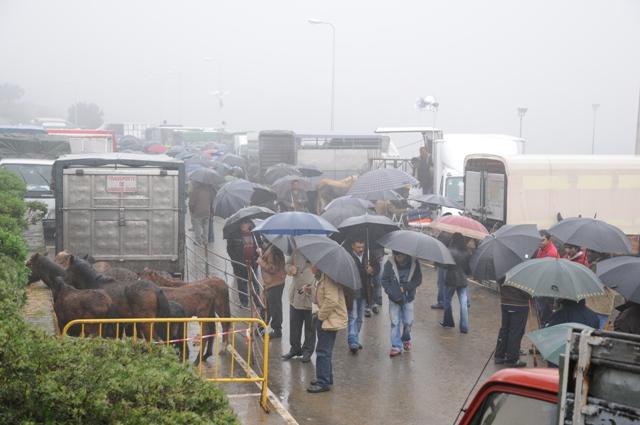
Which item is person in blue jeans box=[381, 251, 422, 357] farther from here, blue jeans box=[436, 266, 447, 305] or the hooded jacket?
blue jeans box=[436, 266, 447, 305]

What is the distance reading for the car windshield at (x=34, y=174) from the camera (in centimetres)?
2144

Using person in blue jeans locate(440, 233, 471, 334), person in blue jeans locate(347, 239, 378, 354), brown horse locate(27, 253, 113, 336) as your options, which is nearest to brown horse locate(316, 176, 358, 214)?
person in blue jeans locate(440, 233, 471, 334)

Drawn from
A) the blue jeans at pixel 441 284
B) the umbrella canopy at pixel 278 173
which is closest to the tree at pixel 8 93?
the umbrella canopy at pixel 278 173

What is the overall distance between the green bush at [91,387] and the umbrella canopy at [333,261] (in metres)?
4.42

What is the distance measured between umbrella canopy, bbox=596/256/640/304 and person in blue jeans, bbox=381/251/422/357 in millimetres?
2441

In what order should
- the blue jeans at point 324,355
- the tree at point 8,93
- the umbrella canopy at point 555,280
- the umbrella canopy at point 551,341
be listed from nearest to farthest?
the umbrella canopy at point 551,341 < the umbrella canopy at point 555,280 < the blue jeans at point 324,355 < the tree at point 8,93

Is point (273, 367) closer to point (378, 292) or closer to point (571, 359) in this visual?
point (378, 292)

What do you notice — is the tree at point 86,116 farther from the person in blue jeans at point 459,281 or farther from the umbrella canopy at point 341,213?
the person in blue jeans at point 459,281

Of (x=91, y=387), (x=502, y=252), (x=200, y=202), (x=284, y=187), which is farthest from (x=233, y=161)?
(x=91, y=387)

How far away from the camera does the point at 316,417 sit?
364 inches

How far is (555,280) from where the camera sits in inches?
377

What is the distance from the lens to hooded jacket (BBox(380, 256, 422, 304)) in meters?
11.4

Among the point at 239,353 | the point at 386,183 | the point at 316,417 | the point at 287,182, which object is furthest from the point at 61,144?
the point at 316,417

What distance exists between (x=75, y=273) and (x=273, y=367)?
2.71 metres
